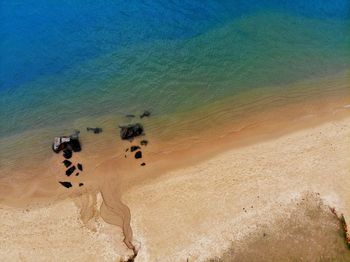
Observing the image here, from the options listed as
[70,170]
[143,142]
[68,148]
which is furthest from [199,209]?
[68,148]

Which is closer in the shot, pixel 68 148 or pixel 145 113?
pixel 68 148

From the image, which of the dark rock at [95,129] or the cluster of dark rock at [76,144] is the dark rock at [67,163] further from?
the dark rock at [95,129]

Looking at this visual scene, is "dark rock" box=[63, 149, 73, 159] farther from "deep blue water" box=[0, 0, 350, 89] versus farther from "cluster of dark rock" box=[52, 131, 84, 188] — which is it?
"deep blue water" box=[0, 0, 350, 89]

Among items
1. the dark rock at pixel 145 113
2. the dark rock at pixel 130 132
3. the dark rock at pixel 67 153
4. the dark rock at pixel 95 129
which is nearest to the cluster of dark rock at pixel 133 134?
the dark rock at pixel 130 132

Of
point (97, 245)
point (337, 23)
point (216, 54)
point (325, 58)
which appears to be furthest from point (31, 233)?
point (337, 23)

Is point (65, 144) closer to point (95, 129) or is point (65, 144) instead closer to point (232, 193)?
point (95, 129)

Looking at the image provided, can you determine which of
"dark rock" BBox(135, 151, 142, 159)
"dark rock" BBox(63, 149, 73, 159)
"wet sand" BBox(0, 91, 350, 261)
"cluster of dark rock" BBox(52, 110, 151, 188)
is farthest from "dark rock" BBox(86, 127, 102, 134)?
"dark rock" BBox(135, 151, 142, 159)
